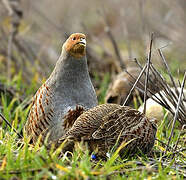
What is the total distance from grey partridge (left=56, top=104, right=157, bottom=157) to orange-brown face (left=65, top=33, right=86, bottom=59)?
1.99ft

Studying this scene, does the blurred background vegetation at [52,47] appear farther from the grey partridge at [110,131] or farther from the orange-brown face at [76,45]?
the grey partridge at [110,131]

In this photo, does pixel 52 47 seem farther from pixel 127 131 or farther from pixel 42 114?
pixel 127 131

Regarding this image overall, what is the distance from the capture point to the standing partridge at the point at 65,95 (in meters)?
3.09

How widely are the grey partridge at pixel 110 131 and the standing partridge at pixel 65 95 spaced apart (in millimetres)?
429

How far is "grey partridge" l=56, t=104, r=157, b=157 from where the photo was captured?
8.52 feet

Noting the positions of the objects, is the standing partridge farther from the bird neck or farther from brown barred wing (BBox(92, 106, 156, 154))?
brown barred wing (BBox(92, 106, 156, 154))

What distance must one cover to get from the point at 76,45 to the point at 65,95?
39cm

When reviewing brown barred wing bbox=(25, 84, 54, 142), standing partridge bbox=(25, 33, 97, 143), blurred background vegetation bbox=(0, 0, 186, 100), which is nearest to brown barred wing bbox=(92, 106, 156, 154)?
standing partridge bbox=(25, 33, 97, 143)

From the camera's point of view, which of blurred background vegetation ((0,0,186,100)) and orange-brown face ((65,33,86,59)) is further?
blurred background vegetation ((0,0,186,100))

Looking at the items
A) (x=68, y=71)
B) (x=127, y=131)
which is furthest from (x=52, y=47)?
(x=127, y=131)

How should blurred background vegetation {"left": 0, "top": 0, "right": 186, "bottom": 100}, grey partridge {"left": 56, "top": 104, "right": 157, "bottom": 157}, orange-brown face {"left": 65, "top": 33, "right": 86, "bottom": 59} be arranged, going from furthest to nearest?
1. blurred background vegetation {"left": 0, "top": 0, "right": 186, "bottom": 100}
2. orange-brown face {"left": 65, "top": 33, "right": 86, "bottom": 59}
3. grey partridge {"left": 56, "top": 104, "right": 157, "bottom": 157}

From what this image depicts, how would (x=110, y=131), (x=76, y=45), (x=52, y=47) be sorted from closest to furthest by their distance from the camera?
(x=110, y=131) < (x=76, y=45) < (x=52, y=47)

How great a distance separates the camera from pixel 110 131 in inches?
103

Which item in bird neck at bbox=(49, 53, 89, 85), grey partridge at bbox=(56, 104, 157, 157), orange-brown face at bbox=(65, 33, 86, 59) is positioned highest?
orange-brown face at bbox=(65, 33, 86, 59)
